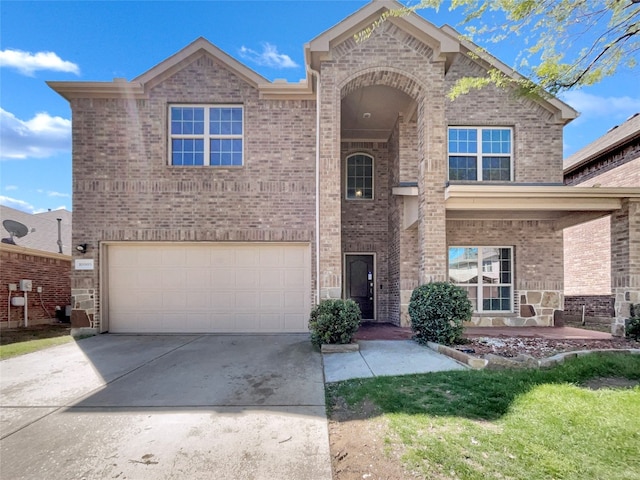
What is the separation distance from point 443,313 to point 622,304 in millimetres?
4560

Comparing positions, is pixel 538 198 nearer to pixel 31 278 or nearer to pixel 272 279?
pixel 272 279

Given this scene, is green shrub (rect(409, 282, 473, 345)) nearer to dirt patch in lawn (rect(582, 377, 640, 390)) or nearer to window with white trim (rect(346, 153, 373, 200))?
dirt patch in lawn (rect(582, 377, 640, 390))

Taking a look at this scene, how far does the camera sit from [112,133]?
870 centimetres

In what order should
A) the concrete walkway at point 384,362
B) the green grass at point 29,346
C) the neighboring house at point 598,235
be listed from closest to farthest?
the concrete walkway at point 384,362 → the green grass at point 29,346 → the neighboring house at point 598,235

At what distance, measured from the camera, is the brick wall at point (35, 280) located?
9961 millimetres

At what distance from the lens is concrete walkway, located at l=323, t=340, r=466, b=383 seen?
16.6 ft

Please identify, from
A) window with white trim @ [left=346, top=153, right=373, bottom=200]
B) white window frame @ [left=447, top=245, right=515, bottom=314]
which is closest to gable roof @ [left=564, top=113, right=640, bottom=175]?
white window frame @ [left=447, top=245, right=515, bottom=314]

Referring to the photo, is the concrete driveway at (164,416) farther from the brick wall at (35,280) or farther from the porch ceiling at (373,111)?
the porch ceiling at (373,111)

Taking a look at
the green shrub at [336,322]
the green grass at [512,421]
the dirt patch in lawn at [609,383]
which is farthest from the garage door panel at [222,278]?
the dirt patch in lawn at [609,383]

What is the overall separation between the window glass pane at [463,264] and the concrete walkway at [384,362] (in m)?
3.65

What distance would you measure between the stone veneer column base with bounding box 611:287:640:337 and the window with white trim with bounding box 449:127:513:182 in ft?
12.3

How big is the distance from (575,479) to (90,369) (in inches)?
255

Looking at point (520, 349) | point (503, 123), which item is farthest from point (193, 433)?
point (503, 123)

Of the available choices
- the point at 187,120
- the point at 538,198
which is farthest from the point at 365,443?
the point at 187,120
